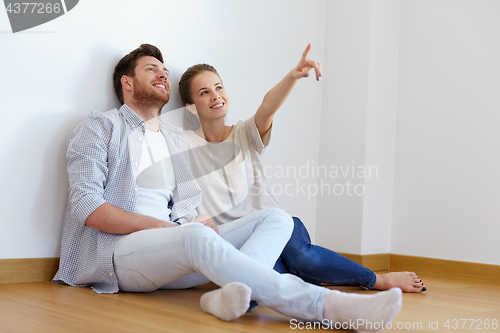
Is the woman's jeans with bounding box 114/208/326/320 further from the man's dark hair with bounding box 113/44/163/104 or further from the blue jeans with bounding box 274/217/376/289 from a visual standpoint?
the man's dark hair with bounding box 113/44/163/104

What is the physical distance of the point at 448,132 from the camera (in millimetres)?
2576

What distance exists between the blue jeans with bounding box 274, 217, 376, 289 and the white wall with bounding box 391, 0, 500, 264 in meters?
0.98

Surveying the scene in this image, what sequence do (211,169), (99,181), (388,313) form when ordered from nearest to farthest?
1. (388,313)
2. (99,181)
3. (211,169)

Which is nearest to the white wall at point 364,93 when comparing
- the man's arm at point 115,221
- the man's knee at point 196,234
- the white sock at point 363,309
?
the man's arm at point 115,221

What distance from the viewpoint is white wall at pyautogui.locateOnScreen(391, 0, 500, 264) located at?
7.93ft

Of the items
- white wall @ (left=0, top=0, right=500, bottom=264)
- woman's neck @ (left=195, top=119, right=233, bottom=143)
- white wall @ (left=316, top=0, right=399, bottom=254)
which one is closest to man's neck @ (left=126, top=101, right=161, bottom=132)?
white wall @ (left=0, top=0, right=500, bottom=264)

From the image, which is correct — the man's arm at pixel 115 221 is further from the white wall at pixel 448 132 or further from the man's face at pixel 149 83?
the white wall at pixel 448 132

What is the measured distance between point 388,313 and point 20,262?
1.28 metres

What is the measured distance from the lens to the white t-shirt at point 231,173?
1941mm

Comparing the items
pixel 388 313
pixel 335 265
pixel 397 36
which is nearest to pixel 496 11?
pixel 397 36

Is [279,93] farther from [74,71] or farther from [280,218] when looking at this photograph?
[74,71]

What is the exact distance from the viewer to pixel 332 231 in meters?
2.73

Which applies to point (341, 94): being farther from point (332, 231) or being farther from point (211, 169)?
point (211, 169)

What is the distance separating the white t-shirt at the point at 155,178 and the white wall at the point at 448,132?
5.25ft
